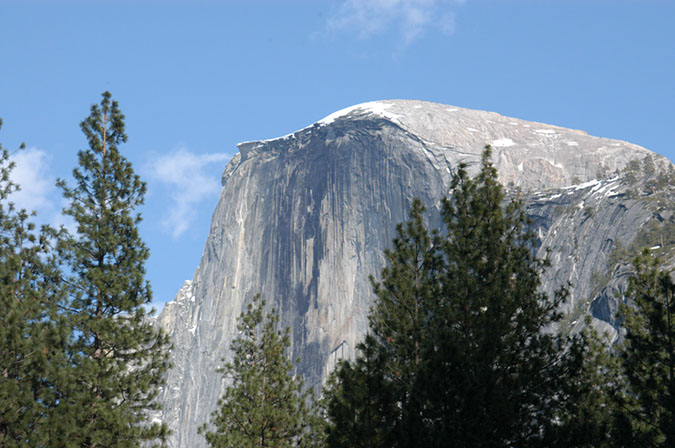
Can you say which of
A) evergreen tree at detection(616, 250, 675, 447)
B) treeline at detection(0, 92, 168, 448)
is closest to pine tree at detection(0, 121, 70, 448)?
treeline at detection(0, 92, 168, 448)

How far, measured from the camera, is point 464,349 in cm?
1808

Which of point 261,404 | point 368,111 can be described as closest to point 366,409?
point 261,404

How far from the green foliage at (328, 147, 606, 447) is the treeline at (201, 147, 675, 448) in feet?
0.11

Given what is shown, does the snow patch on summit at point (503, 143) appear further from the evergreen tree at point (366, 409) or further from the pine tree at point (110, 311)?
the evergreen tree at point (366, 409)

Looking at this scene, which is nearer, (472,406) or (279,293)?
(472,406)

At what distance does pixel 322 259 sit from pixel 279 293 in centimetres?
1303

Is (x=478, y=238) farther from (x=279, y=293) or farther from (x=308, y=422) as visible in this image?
(x=279, y=293)

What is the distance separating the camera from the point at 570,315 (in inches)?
5138

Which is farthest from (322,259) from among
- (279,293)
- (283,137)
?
(283,137)

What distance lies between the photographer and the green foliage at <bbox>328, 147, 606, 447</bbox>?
56.4ft

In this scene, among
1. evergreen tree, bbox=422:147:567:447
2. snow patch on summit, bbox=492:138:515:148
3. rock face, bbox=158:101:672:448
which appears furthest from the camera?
snow patch on summit, bbox=492:138:515:148

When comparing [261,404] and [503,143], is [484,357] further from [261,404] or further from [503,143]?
[503,143]

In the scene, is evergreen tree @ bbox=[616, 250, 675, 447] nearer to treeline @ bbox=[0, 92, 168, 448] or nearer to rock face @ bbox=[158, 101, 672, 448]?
treeline @ bbox=[0, 92, 168, 448]

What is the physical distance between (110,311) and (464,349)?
13045 mm
